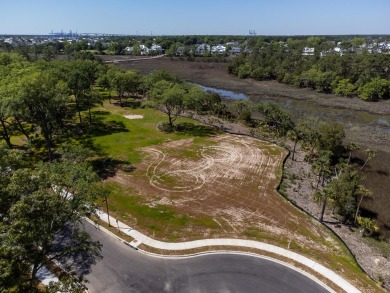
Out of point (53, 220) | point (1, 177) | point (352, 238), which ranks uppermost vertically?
point (1, 177)

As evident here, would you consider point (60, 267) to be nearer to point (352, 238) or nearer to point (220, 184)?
point (220, 184)

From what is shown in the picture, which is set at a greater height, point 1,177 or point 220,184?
point 1,177

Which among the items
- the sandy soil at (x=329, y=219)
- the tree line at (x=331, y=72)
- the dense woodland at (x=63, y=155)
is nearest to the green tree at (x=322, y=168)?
the dense woodland at (x=63, y=155)

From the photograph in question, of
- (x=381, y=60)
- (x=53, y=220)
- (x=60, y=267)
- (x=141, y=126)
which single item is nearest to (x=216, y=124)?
(x=141, y=126)

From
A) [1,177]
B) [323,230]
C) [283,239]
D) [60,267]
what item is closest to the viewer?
[1,177]

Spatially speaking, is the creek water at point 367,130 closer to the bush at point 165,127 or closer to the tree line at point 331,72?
the tree line at point 331,72

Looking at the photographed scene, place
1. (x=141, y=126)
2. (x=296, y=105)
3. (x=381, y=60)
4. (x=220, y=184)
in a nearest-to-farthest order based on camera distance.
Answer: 1. (x=220, y=184)
2. (x=141, y=126)
3. (x=296, y=105)
4. (x=381, y=60)

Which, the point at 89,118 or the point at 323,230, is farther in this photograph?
the point at 89,118
